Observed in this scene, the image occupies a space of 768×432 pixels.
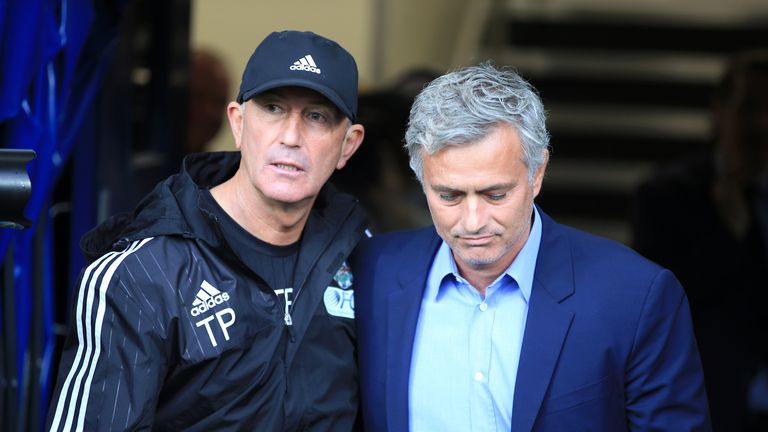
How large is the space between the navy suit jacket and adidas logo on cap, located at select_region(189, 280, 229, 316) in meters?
0.41

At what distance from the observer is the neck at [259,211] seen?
96.9 inches

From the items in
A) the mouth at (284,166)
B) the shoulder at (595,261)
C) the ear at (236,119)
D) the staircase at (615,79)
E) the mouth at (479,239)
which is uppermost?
the ear at (236,119)

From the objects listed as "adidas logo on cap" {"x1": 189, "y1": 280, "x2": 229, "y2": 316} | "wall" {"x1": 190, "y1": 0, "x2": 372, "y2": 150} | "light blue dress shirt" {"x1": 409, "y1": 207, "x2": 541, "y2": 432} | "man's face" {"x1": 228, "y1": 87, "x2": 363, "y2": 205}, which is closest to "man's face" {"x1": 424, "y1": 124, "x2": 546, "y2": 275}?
"light blue dress shirt" {"x1": 409, "y1": 207, "x2": 541, "y2": 432}

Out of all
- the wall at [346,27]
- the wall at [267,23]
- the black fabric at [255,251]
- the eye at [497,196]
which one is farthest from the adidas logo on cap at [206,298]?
the wall at [267,23]

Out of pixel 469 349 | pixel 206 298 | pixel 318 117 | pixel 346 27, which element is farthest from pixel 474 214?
pixel 346 27

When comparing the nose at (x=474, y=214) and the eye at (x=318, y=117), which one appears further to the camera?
the eye at (x=318, y=117)

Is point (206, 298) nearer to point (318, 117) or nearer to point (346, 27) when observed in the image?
point (318, 117)

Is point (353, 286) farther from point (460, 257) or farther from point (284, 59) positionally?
point (284, 59)

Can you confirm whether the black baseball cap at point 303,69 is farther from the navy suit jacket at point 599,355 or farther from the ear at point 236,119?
the navy suit jacket at point 599,355

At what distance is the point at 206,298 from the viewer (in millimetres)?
2322

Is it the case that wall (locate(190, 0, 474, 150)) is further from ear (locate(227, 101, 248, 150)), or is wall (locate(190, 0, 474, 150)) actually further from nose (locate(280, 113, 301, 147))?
nose (locate(280, 113, 301, 147))

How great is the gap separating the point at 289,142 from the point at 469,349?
0.56m

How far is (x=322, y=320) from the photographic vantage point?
2500 mm

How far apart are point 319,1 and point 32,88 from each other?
5252mm
